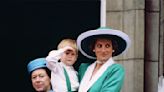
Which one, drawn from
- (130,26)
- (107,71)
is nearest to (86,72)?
(107,71)

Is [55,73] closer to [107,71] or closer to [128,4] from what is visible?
[107,71]

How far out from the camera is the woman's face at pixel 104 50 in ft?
12.8

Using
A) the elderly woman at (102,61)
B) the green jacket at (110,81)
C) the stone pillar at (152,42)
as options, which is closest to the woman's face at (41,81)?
the elderly woman at (102,61)

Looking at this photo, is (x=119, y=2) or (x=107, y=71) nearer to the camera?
(x=107, y=71)

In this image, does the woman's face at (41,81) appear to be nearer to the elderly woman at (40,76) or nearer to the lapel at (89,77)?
the elderly woman at (40,76)

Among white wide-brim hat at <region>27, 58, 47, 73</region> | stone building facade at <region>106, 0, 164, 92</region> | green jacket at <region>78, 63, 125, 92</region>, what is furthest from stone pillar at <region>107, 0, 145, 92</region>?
green jacket at <region>78, 63, 125, 92</region>

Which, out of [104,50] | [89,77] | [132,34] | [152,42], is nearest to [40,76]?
[89,77]

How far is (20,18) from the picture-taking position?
6.90 meters

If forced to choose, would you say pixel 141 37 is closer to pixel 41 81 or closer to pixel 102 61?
pixel 102 61

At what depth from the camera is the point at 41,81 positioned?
4.01m

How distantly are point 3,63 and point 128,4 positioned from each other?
6.64ft

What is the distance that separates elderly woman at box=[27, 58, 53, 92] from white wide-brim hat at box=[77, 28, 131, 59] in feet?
1.05

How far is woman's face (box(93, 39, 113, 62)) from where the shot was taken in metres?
3.91

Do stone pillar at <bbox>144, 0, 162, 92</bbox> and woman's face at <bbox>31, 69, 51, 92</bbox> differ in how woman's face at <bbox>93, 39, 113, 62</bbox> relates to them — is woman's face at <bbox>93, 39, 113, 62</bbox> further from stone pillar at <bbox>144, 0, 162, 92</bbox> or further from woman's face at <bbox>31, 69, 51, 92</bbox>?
stone pillar at <bbox>144, 0, 162, 92</bbox>
